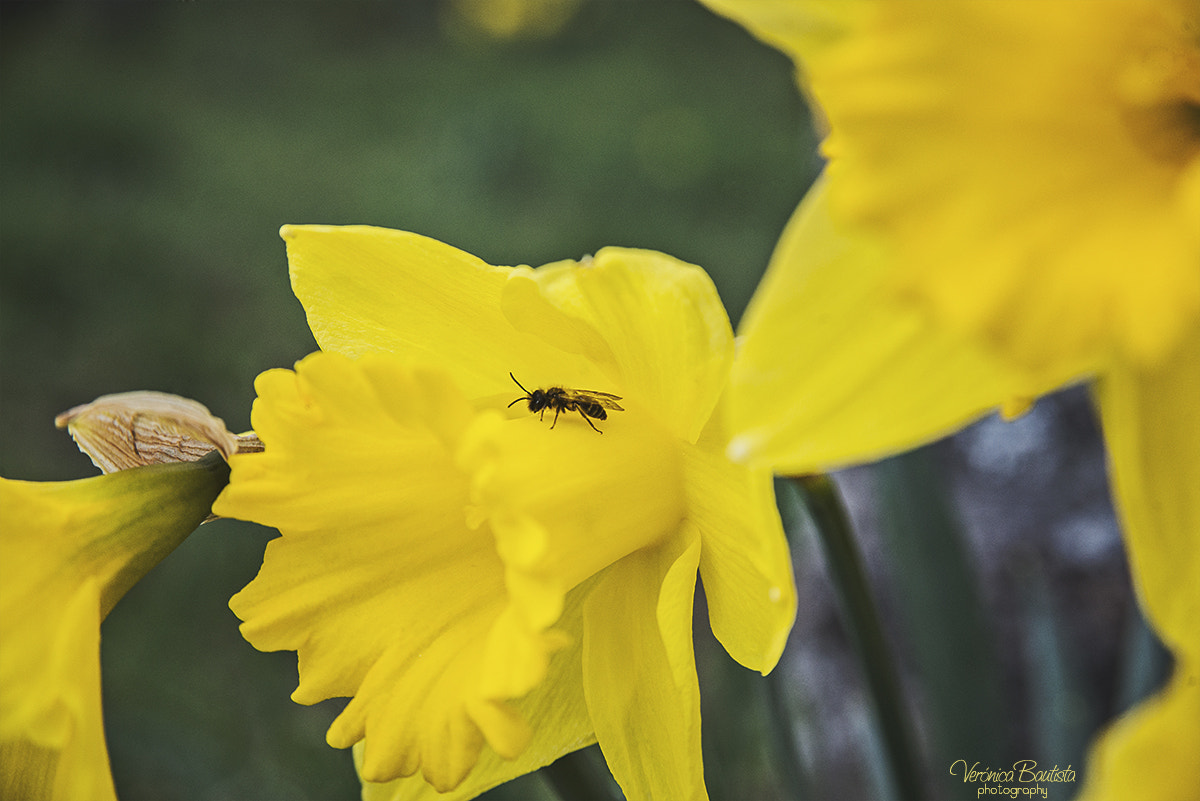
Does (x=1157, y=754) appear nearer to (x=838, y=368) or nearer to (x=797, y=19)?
(x=838, y=368)

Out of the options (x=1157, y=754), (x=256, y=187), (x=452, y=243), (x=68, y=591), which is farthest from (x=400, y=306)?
(x=256, y=187)

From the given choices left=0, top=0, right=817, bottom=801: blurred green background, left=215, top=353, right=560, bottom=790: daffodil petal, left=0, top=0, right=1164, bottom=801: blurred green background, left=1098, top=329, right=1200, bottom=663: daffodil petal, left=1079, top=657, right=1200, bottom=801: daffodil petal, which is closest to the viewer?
left=1079, top=657, right=1200, bottom=801: daffodil petal

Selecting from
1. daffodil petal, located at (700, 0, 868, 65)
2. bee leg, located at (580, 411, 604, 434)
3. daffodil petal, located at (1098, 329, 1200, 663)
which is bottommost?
daffodil petal, located at (1098, 329, 1200, 663)

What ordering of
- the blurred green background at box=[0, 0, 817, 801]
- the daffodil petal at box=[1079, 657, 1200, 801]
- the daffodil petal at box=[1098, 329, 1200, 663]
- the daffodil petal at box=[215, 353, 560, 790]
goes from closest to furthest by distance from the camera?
the daffodil petal at box=[1079, 657, 1200, 801] → the daffodil petal at box=[1098, 329, 1200, 663] → the daffodil petal at box=[215, 353, 560, 790] → the blurred green background at box=[0, 0, 817, 801]

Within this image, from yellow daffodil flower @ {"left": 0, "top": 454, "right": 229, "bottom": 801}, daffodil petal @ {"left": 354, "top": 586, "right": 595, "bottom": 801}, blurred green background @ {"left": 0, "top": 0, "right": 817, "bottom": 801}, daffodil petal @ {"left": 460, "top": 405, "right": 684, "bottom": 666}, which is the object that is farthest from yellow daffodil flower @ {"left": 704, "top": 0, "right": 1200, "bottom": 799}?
blurred green background @ {"left": 0, "top": 0, "right": 817, "bottom": 801}

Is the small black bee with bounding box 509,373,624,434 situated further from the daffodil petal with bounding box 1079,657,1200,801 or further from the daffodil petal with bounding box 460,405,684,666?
the daffodil petal with bounding box 1079,657,1200,801

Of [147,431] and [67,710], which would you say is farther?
[147,431]
